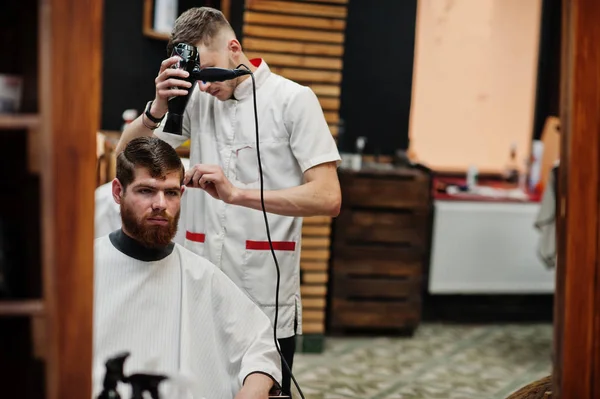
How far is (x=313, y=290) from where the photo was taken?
462cm

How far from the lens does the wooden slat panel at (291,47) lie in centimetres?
418

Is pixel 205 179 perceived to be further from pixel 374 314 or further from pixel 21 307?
pixel 374 314

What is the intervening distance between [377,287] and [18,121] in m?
3.62

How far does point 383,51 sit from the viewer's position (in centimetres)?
523

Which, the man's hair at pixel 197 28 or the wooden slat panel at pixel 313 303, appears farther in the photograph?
the wooden slat panel at pixel 313 303

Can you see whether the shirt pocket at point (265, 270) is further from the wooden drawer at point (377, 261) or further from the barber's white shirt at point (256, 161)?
the wooden drawer at point (377, 261)

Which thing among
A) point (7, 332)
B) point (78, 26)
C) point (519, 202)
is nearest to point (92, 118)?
point (78, 26)

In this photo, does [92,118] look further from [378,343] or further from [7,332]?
[378,343]

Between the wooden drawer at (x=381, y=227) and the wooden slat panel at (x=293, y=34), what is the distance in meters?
1.01

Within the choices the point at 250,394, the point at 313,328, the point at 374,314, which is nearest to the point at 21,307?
the point at 250,394

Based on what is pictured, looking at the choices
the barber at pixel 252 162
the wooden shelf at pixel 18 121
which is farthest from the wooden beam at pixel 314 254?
the wooden shelf at pixel 18 121

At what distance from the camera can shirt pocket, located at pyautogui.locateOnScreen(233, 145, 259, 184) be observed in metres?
2.48

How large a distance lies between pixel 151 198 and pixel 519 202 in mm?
3492

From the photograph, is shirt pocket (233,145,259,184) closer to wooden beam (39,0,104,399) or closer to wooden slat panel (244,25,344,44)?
wooden beam (39,0,104,399)
